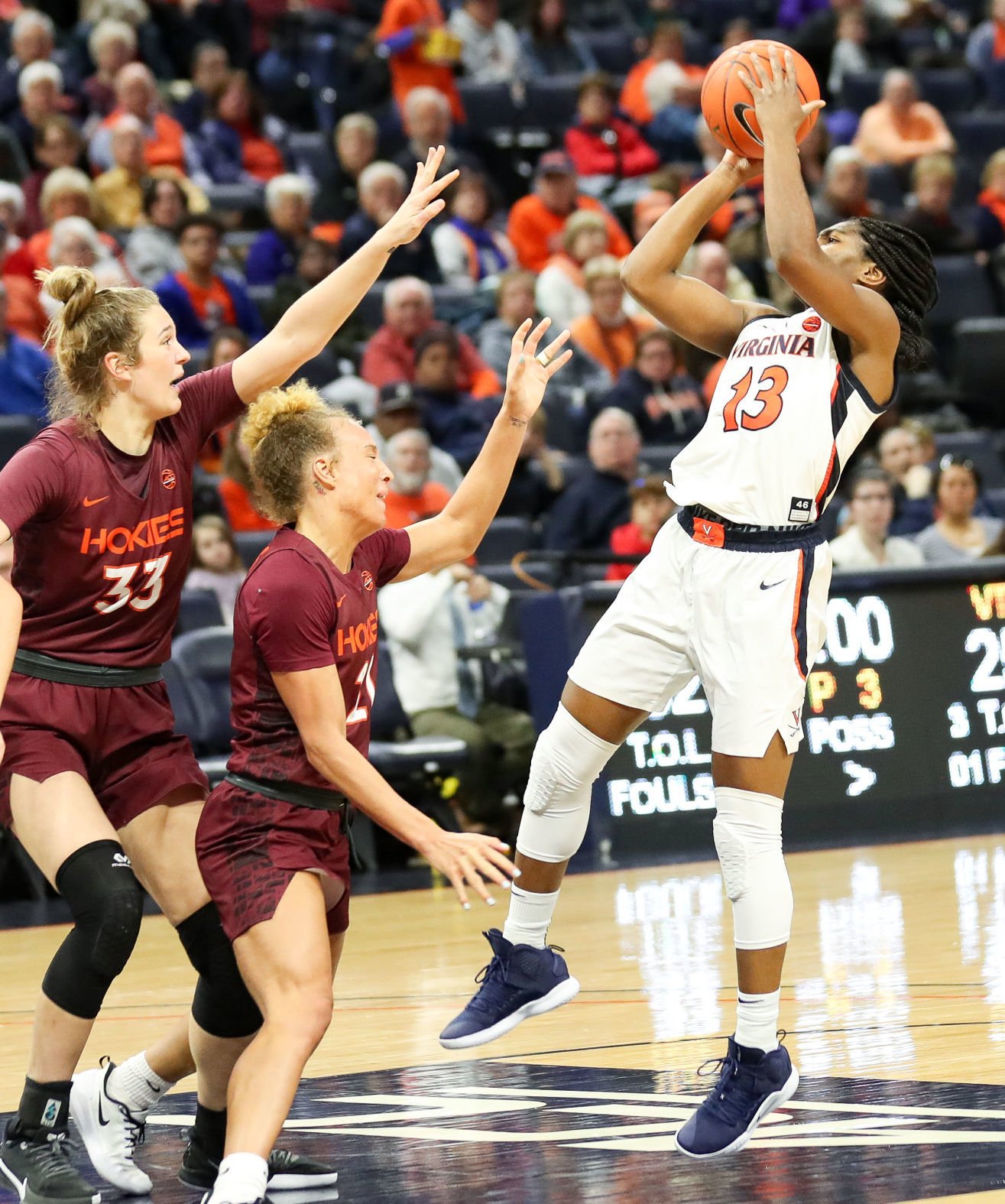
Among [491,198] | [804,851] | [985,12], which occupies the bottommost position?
[804,851]

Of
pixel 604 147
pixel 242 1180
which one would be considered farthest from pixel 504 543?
pixel 242 1180

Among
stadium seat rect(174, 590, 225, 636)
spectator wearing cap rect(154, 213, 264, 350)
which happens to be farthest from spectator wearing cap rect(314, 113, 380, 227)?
stadium seat rect(174, 590, 225, 636)

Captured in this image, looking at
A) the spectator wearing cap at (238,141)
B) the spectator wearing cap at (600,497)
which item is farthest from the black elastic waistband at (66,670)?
the spectator wearing cap at (238,141)

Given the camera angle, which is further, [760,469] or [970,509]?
[970,509]

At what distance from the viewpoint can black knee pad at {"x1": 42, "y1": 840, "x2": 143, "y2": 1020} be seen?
4199mm

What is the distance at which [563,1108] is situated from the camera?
4.85 meters

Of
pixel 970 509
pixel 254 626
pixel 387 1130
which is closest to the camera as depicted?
pixel 254 626

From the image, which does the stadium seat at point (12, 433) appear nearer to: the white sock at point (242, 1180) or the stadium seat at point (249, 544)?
the stadium seat at point (249, 544)

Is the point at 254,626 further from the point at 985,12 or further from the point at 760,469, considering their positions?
the point at 985,12

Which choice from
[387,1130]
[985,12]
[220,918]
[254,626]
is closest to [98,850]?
[220,918]

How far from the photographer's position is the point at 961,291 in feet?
47.4

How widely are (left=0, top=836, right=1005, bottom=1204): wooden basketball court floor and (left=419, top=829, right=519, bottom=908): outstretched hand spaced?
25.7 inches

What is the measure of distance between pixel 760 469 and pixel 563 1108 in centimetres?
153

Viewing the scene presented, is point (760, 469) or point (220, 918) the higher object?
point (760, 469)
